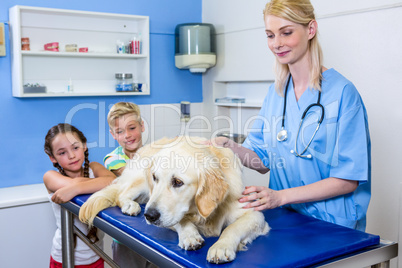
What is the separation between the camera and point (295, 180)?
1716 mm

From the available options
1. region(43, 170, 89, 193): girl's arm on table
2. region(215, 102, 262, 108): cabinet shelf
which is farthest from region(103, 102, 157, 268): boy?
region(215, 102, 262, 108): cabinet shelf

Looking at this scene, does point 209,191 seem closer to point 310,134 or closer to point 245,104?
point 310,134

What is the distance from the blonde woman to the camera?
1517 millimetres

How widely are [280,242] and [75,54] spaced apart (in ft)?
7.82

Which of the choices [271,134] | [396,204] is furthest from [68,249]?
[396,204]

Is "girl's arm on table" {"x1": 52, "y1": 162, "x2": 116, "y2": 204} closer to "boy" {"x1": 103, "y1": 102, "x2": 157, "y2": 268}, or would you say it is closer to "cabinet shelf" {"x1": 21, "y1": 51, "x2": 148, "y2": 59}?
"boy" {"x1": 103, "y1": 102, "x2": 157, "y2": 268}

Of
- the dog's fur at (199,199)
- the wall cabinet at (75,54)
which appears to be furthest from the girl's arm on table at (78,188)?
the wall cabinet at (75,54)

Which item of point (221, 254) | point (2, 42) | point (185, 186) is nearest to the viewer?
point (221, 254)

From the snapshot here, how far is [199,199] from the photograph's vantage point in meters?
1.28

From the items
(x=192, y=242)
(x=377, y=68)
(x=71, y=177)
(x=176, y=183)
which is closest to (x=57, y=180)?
(x=71, y=177)

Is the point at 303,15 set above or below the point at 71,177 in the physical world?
above

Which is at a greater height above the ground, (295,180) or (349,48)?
(349,48)

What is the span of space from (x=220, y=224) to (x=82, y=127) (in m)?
2.26

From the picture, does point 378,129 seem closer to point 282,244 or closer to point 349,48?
point 349,48
